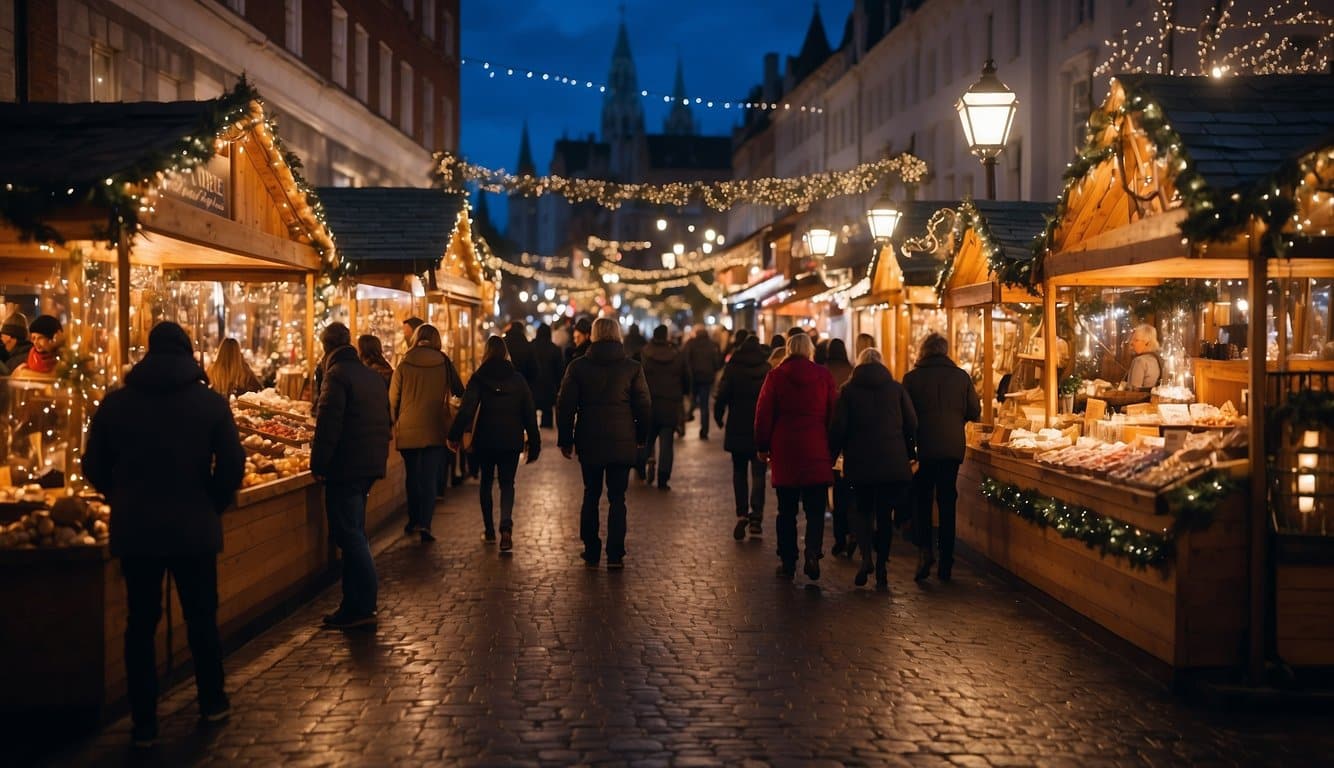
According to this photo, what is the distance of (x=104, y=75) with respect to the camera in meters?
19.8

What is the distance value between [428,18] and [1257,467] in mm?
37798

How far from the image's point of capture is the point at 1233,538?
786 cm

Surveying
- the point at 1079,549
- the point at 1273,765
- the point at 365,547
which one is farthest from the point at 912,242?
the point at 1273,765

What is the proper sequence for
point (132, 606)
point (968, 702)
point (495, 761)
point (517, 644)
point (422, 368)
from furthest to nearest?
point (422, 368), point (517, 644), point (968, 702), point (132, 606), point (495, 761)

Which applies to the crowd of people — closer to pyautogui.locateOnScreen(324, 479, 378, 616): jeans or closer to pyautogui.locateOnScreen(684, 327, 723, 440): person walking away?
pyautogui.locateOnScreen(324, 479, 378, 616): jeans

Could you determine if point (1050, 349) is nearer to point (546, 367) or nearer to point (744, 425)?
point (744, 425)

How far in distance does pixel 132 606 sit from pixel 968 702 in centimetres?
418

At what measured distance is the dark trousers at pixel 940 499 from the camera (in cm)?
1141

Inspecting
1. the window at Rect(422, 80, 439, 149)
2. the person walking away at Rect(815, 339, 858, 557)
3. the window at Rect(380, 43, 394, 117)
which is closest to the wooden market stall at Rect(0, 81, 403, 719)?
the person walking away at Rect(815, 339, 858, 557)

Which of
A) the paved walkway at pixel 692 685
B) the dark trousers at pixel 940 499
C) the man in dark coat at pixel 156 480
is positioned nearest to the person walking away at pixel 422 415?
the paved walkway at pixel 692 685

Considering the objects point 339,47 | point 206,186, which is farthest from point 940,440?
point 339,47

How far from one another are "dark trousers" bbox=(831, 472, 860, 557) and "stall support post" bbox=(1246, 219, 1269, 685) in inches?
200

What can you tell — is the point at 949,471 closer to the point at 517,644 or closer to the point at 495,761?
the point at 517,644

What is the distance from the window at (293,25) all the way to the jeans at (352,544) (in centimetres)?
2104
